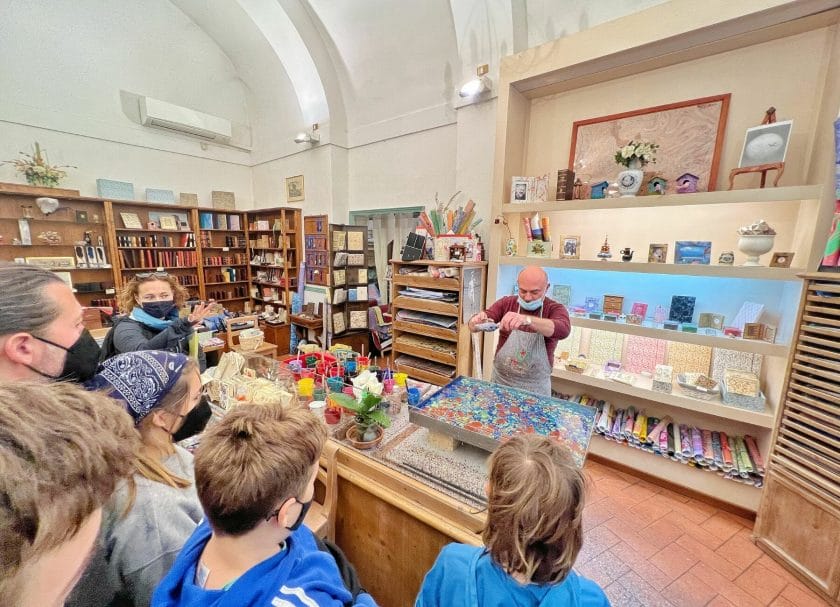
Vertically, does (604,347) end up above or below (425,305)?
below

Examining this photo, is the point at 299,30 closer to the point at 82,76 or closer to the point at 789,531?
the point at 82,76

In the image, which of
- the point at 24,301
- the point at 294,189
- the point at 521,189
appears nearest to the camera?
the point at 24,301

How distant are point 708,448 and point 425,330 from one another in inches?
94.5

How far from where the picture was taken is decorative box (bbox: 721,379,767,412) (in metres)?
2.28

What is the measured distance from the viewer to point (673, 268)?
240cm

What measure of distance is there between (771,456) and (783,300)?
104cm

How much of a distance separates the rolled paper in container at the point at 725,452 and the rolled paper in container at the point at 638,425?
1.59 ft

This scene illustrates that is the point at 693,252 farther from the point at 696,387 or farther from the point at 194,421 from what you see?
the point at 194,421

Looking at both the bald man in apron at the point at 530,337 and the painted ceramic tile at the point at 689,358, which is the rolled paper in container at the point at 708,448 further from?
the bald man in apron at the point at 530,337

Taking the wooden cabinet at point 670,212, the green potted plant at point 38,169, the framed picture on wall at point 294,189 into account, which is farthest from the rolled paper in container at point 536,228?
the green potted plant at point 38,169

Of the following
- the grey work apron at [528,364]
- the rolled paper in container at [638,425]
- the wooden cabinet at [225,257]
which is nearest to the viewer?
the grey work apron at [528,364]

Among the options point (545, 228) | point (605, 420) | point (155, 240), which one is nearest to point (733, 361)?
point (605, 420)

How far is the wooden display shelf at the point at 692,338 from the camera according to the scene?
2160 mm

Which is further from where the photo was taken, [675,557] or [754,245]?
[754,245]
